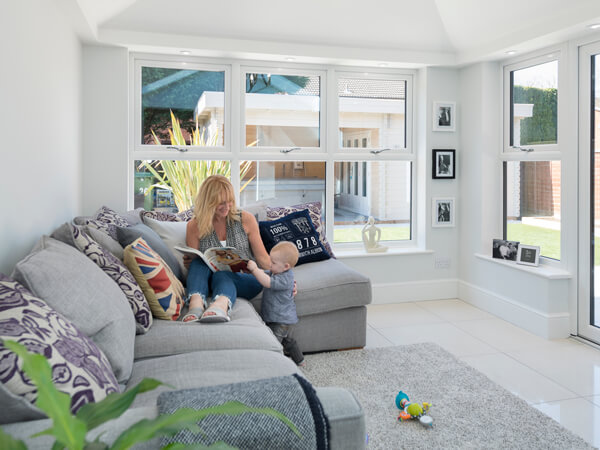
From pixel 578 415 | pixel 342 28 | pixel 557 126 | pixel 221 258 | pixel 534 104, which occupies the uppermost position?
pixel 342 28

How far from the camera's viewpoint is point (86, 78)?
3.92m

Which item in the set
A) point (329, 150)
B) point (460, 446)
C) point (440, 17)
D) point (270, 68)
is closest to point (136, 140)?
point (270, 68)

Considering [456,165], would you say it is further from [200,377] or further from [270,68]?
[200,377]

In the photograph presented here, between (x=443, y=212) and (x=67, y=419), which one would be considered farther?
(x=443, y=212)

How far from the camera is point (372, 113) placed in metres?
4.86

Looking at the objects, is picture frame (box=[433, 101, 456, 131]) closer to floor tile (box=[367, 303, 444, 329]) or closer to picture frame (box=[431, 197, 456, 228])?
picture frame (box=[431, 197, 456, 228])

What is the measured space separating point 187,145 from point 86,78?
0.93 meters

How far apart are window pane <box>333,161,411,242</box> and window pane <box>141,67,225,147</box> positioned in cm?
122

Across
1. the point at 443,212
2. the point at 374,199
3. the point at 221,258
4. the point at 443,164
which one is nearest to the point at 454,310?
the point at 443,212

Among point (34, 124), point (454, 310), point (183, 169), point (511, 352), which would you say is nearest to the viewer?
point (34, 124)

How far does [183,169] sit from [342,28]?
1803 millimetres

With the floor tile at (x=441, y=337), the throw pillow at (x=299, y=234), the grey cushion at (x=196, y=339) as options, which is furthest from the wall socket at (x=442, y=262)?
the grey cushion at (x=196, y=339)

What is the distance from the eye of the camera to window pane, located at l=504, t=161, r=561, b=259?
3.97 meters

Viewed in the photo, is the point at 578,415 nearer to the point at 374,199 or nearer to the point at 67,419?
the point at 67,419
